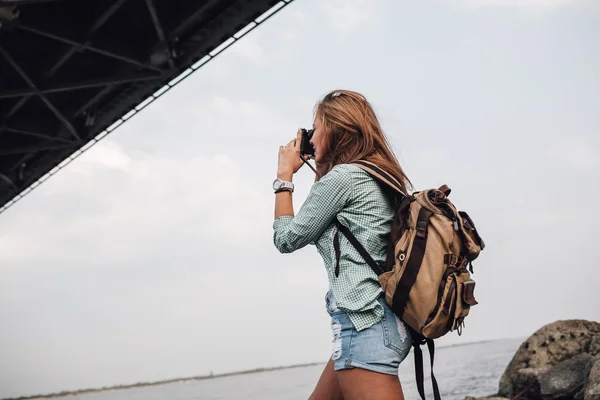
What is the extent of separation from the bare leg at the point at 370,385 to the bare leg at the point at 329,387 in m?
0.27

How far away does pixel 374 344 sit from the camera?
242 cm

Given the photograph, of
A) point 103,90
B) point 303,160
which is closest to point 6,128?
point 103,90

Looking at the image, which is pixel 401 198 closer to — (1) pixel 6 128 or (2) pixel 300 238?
(2) pixel 300 238

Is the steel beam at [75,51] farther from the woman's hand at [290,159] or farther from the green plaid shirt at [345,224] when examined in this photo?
the green plaid shirt at [345,224]

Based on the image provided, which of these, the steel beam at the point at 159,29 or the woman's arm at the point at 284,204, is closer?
the woman's arm at the point at 284,204

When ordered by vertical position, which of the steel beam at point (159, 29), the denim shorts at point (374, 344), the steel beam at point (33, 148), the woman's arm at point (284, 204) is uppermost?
the steel beam at point (159, 29)

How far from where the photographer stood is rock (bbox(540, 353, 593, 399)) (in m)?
9.11

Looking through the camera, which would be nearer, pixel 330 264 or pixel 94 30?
pixel 330 264

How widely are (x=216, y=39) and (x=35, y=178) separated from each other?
8.80 metres

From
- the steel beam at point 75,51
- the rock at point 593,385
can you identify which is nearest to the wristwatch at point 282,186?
the rock at point 593,385

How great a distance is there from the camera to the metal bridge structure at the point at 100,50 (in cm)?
1076

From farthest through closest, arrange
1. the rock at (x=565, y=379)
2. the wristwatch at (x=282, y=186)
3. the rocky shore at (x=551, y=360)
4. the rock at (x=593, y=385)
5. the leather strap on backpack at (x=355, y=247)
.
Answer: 1. the rocky shore at (x=551, y=360)
2. the rock at (x=565, y=379)
3. the rock at (x=593, y=385)
4. the wristwatch at (x=282, y=186)
5. the leather strap on backpack at (x=355, y=247)

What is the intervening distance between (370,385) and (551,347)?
969 cm

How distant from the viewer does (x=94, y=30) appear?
36.6 feet
